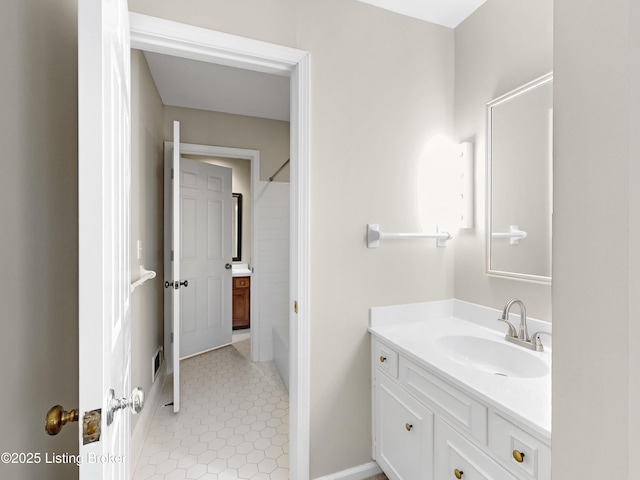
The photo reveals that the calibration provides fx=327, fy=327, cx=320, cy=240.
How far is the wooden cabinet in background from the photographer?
4184 millimetres

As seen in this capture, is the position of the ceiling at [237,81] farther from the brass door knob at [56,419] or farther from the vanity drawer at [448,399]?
the brass door knob at [56,419]

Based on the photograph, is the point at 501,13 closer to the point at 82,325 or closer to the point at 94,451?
the point at 82,325

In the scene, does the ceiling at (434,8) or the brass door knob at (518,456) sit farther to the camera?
the ceiling at (434,8)

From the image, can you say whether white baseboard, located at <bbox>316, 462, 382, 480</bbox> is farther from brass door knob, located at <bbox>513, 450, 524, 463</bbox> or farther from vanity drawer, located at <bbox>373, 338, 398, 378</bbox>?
brass door knob, located at <bbox>513, 450, 524, 463</bbox>

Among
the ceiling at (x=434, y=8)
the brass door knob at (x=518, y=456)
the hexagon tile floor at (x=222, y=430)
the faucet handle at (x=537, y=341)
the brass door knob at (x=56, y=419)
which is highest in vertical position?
the ceiling at (x=434, y=8)

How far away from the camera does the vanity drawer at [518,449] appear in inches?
34.0

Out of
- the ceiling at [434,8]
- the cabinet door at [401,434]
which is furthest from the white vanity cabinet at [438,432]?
the ceiling at [434,8]

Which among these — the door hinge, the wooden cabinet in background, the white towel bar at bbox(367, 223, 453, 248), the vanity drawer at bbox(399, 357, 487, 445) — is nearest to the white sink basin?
the vanity drawer at bbox(399, 357, 487, 445)

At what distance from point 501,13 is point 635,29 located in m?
1.64

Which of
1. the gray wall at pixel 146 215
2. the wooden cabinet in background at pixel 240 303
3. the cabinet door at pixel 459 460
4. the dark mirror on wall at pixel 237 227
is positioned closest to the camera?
the cabinet door at pixel 459 460

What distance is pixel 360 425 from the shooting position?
1.71 metres

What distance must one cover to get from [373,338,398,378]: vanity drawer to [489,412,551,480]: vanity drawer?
53cm

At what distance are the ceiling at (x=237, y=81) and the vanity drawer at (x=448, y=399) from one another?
5.97 feet

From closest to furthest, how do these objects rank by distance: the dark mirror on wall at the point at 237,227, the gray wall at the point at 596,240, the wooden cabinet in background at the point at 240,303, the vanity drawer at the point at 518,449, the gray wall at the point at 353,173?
the gray wall at the point at 596,240 → the vanity drawer at the point at 518,449 → the gray wall at the point at 353,173 → the wooden cabinet in background at the point at 240,303 → the dark mirror on wall at the point at 237,227
